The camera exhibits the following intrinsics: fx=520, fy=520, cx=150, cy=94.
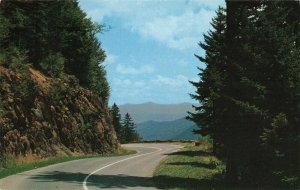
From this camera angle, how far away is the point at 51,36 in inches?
1705

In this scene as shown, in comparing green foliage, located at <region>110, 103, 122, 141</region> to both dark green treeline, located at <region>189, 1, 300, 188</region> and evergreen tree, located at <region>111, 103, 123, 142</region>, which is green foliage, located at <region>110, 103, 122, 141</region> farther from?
dark green treeline, located at <region>189, 1, 300, 188</region>

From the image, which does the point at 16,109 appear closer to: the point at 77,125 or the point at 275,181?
the point at 77,125

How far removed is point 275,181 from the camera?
20562 mm

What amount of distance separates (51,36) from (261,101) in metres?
26.9

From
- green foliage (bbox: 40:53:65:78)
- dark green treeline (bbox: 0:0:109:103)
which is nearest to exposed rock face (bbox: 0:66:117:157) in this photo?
green foliage (bbox: 40:53:65:78)

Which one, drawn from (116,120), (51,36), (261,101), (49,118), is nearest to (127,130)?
(116,120)

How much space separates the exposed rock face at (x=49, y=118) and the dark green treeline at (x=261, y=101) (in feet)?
48.3

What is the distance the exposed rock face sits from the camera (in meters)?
34.0

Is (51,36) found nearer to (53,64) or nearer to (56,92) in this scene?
(53,64)

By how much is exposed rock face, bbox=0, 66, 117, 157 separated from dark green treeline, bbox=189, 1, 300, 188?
1474 centimetres

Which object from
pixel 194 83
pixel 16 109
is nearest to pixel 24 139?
pixel 16 109

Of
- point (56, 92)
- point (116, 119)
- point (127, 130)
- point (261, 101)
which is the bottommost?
point (261, 101)

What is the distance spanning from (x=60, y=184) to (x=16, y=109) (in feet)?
51.6

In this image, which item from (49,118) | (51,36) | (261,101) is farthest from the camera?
(51,36)
